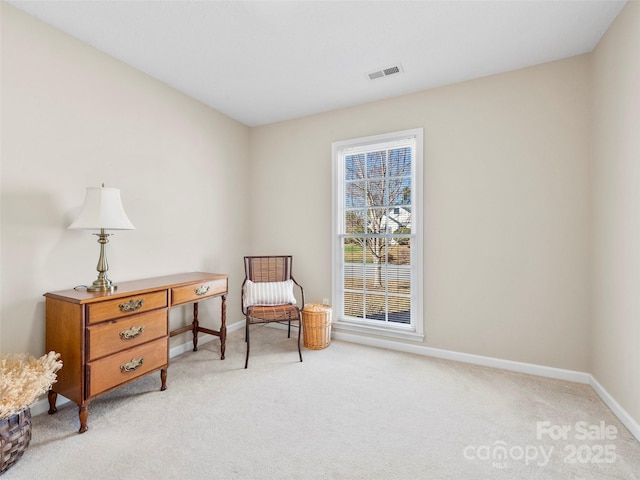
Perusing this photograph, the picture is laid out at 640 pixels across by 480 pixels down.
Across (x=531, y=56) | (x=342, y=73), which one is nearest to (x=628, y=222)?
(x=531, y=56)

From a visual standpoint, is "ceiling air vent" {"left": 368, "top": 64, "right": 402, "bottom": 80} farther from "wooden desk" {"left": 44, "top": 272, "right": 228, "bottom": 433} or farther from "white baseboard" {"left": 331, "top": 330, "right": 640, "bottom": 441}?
"white baseboard" {"left": 331, "top": 330, "right": 640, "bottom": 441}

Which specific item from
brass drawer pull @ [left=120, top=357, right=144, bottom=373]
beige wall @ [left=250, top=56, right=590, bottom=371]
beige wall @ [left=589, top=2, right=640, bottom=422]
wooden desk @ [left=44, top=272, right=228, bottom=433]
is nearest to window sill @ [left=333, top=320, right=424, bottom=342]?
beige wall @ [left=250, top=56, right=590, bottom=371]

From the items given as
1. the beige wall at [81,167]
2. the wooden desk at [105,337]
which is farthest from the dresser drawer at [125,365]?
the beige wall at [81,167]

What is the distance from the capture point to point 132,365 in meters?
2.06

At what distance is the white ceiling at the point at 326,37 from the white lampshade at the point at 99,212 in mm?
1197

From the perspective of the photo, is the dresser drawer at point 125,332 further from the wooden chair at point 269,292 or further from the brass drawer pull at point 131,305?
the wooden chair at point 269,292

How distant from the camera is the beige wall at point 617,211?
1808 millimetres

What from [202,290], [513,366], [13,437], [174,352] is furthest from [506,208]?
[13,437]

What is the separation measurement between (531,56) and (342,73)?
154 centimetres

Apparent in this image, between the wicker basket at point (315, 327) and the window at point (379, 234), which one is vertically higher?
the window at point (379, 234)

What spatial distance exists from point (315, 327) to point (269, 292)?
2.00 ft

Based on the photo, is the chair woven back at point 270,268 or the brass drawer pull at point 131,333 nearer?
the brass drawer pull at point 131,333

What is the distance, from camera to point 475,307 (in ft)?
9.12

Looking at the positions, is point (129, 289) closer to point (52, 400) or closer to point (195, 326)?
point (52, 400)
